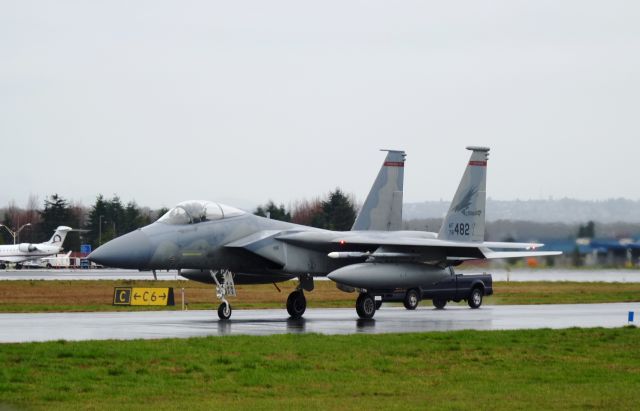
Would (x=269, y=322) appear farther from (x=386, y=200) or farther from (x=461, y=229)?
(x=461, y=229)

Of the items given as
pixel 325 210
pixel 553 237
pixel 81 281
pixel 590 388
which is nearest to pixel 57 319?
pixel 590 388

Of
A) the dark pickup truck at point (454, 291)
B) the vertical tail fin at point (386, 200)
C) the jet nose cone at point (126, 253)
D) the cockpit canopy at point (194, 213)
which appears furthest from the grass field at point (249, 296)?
the jet nose cone at point (126, 253)

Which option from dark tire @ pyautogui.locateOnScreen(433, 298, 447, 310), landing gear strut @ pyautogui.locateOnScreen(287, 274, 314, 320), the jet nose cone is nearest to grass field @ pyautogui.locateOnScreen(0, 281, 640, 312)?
dark tire @ pyautogui.locateOnScreen(433, 298, 447, 310)

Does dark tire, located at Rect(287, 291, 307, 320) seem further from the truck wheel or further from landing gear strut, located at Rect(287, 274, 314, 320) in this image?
the truck wheel

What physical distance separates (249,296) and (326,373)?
104 ft

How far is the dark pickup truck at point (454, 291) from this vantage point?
1474 inches

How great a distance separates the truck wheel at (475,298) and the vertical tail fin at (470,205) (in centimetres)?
652

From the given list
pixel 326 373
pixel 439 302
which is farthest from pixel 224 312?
pixel 439 302

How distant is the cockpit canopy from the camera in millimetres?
27438

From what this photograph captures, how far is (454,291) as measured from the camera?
3869cm

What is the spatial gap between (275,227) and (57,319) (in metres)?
6.20

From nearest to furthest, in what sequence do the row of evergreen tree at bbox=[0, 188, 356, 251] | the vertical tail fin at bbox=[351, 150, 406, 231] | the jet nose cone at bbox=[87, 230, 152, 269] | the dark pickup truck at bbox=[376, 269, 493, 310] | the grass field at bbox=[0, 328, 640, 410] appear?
the grass field at bbox=[0, 328, 640, 410] → the jet nose cone at bbox=[87, 230, 152, 269] → the vertical tail fin at bbox=[351, 150, 406, 231] → the dark pickup truck at bbox=[376, 269, 493, 310] → the row of evergreen tree at bbox=[0, 188, 356, 251]

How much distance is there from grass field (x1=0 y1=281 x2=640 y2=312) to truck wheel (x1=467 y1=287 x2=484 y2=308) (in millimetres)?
2225

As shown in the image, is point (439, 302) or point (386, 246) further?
Answer: point (439, 302)
